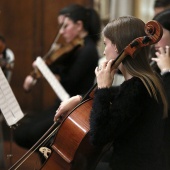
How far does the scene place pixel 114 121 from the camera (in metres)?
1.65

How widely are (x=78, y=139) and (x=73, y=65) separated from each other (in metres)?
1.34

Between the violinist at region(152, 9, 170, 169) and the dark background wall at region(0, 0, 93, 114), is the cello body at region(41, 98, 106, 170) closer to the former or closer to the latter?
the violinist at region(152, 9, 170, 169)

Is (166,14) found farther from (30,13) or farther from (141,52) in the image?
(30,13)

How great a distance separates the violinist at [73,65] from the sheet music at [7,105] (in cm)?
80

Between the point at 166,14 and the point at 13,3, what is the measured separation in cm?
274

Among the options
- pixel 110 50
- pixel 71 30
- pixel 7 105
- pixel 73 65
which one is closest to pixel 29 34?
pixel 71 30

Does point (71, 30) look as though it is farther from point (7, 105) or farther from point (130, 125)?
point (130, 125)

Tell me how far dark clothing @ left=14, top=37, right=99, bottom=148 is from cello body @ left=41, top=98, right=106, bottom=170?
1.08 meters

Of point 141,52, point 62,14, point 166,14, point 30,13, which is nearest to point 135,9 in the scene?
point 30,13

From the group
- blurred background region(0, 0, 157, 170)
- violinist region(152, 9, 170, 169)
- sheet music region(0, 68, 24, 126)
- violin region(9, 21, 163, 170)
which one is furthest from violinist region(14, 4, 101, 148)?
blurred background region(0, 0, 157, 170)

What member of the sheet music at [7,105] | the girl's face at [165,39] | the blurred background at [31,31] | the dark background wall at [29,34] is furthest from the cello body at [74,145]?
the dark background wall at [29,34]

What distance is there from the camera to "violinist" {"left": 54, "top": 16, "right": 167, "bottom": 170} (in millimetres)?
1661

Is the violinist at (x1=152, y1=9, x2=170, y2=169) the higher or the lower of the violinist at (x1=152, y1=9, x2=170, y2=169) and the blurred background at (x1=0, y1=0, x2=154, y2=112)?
the higher

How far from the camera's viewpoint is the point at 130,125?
5.61ft
